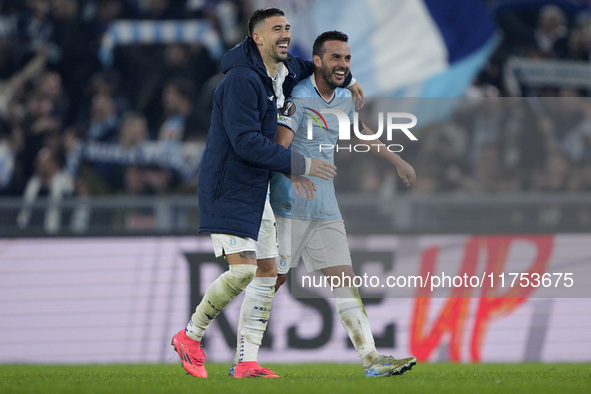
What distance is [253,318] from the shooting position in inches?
224

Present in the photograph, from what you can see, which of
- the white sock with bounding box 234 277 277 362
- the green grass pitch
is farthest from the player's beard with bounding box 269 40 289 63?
the green grass pitch

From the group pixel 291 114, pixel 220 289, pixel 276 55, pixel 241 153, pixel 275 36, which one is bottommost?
pixel 220 289

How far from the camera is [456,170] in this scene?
9.58 metres

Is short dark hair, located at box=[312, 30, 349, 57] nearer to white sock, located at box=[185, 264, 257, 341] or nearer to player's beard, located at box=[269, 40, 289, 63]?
player's beard, located at box=[269, 40, 289, 63]

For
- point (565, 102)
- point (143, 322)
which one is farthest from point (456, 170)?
point (143, 322)

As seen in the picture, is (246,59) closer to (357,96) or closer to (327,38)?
(327,38)

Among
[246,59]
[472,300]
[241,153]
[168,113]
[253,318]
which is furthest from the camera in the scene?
[168,113]

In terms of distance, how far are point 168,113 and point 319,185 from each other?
584 cm

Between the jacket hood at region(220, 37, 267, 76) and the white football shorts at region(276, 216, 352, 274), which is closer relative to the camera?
the jacket hood at region(220, 37, 267, 76)

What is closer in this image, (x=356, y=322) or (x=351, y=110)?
(x=356, y=322)

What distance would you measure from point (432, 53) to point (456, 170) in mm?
2494

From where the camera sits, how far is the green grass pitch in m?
4.82

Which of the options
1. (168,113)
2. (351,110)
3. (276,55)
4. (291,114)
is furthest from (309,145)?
(168,113)

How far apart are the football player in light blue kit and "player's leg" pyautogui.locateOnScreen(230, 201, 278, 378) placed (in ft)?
0.52
